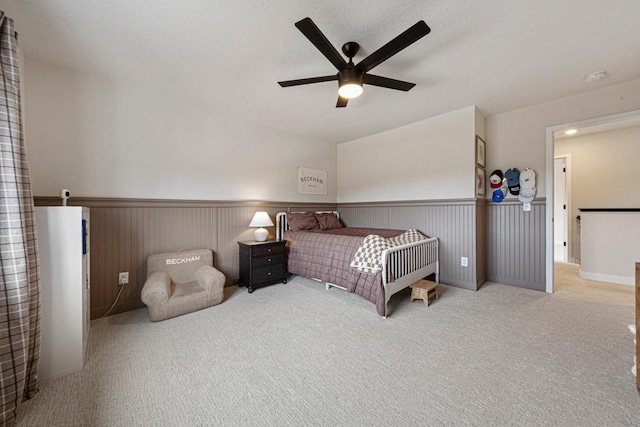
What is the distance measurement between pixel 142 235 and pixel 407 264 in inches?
121

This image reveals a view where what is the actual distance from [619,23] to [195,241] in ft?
14.7

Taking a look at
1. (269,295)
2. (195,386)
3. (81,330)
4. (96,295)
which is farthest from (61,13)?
(269,295)

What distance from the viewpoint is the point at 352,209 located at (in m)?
4.84

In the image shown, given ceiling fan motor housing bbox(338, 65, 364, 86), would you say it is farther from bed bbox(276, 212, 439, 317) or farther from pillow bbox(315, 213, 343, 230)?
pillow bbox(315, 213, 343, 230)

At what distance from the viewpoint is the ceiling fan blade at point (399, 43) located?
149cm

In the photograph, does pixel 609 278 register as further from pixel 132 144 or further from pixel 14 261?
pixel 132 144

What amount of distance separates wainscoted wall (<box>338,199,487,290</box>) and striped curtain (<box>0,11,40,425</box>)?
13.2 ft

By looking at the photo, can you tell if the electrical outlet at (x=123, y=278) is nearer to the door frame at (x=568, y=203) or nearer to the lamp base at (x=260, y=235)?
the lamp base at (x=260, y=235)

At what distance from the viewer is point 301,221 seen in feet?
13.0

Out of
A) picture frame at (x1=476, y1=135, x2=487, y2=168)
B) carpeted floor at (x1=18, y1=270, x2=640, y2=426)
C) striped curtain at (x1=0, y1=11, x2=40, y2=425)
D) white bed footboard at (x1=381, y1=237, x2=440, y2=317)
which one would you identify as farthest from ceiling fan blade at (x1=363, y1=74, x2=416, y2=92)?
striped curtain at (x1=0, y1=11, x2=40, y2=425)

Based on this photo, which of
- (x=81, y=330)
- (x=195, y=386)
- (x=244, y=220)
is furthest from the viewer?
(x=244, y=220)

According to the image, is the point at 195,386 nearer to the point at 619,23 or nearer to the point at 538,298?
the point at 538,298

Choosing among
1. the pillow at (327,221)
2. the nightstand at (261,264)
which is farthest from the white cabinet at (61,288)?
the pillow at (327,221)

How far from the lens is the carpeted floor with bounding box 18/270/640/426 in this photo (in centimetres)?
129
